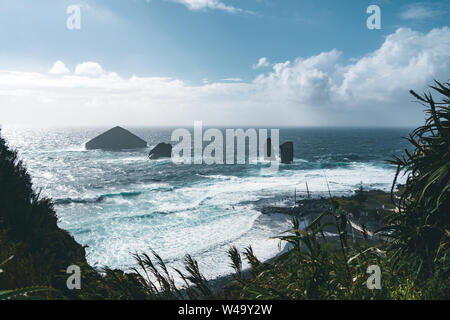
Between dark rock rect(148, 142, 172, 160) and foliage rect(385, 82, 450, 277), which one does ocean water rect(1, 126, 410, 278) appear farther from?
dark rock rect(148, 142, 172, 160)

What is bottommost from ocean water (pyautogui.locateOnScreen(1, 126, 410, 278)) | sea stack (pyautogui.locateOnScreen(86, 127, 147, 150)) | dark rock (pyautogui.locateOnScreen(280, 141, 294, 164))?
ocean water (pyautogui.locateOnScreen(1, 126, 410, 278))

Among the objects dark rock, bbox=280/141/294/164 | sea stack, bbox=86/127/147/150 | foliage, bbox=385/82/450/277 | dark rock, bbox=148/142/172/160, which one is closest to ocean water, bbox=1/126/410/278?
foliage, bbox=385/82/450/277

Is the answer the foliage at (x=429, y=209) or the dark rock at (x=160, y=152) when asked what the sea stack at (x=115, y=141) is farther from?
the foliage at (x=429, y=209)

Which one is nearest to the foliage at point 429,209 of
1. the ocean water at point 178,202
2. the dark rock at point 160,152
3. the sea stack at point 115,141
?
the ocean water at point 178,202

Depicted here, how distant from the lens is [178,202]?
37.1 m

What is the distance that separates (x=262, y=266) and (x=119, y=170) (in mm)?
64924

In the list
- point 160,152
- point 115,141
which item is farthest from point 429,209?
point 115,141

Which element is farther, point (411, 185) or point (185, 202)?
point (185, 202)

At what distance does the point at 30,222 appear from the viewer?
7215 millimetres

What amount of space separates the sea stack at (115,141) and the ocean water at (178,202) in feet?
Answer: 119

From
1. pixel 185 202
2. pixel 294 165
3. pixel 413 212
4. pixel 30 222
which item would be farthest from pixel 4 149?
pixel 294 165

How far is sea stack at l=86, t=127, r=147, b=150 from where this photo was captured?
10906 cm

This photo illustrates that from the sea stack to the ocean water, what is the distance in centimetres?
3626
